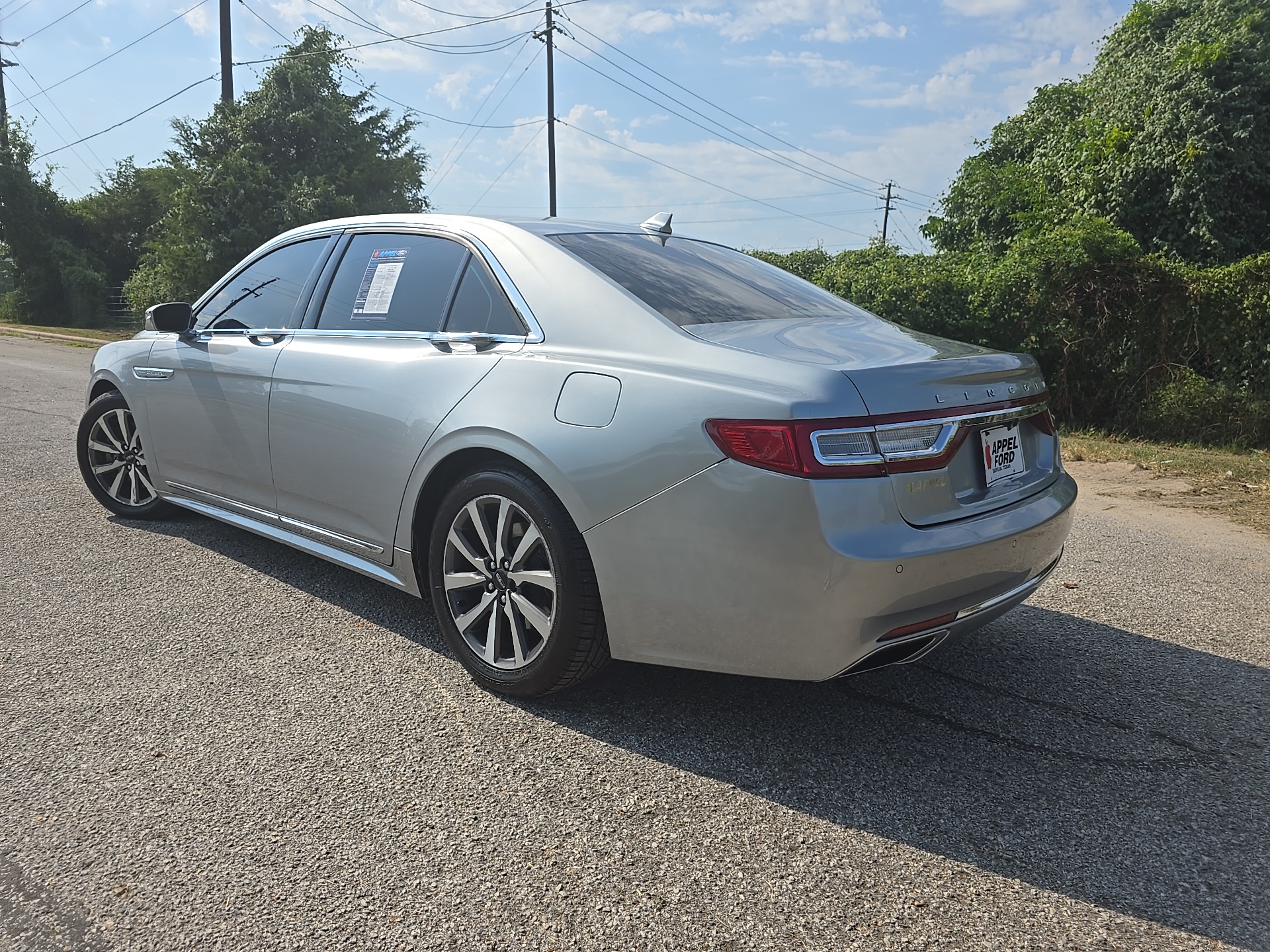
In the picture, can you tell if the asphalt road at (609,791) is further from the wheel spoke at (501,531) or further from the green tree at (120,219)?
the green tree at (120,219)

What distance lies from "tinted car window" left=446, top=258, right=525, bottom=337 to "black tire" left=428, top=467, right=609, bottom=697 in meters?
0.52

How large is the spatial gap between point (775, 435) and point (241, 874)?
172cm

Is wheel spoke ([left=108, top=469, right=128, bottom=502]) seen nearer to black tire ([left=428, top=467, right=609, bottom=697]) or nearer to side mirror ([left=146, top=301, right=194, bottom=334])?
side mirror ([left=146, top=301, right=194, bottom=334])

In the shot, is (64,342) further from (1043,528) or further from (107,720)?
(1043,528)

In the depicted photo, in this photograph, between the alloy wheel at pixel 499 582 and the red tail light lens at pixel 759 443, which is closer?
the red tail light lens at pixel 759 443

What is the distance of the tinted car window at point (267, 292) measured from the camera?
14.4 ft

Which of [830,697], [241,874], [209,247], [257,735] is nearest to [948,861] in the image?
[830,697]

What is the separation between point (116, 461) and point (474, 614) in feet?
10.6

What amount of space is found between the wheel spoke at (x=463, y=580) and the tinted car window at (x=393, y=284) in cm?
92

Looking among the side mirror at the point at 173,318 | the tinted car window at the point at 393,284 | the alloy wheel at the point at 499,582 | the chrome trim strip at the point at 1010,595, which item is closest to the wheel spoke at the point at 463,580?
the alloy wheel at the point at 499,582

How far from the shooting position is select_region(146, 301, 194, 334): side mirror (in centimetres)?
492

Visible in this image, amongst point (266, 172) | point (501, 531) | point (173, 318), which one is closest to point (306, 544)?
point (501, 531)

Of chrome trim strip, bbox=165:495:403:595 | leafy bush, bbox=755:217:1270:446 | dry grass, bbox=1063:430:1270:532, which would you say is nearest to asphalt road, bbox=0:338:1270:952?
chrome trim strip, bbox=165:495:403:595

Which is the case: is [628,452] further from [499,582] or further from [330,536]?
[330,536]
